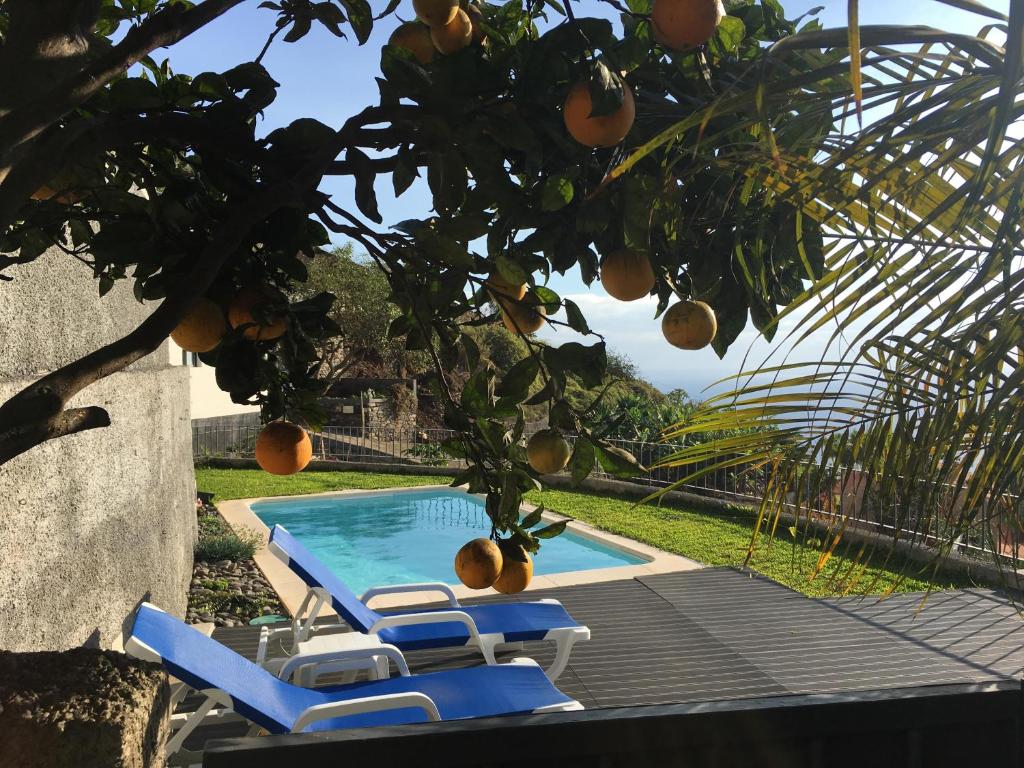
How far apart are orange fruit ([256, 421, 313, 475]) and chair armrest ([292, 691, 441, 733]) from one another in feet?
5.78

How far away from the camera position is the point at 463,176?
1.19 m

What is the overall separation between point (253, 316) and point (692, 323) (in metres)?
0.80

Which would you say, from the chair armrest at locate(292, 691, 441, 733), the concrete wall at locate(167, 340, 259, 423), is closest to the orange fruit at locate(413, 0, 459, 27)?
the chair armrest at locate(292, 691, 441, 733)

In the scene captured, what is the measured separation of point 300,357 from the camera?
5.11 feet

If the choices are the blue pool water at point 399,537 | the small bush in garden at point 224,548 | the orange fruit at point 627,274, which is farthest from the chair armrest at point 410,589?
the orange fruit at point 627,274

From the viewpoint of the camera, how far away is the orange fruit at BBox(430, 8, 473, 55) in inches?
48.8

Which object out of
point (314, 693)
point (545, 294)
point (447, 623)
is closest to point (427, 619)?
point (447, 623)

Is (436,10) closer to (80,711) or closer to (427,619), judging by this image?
(80,711)

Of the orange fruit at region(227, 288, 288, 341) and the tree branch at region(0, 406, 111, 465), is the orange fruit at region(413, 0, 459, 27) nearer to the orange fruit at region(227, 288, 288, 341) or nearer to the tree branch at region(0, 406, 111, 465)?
the orange fruit at region(227, 288, 288, 341)

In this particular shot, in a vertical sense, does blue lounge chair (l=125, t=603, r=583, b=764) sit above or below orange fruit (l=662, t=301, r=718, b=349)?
below

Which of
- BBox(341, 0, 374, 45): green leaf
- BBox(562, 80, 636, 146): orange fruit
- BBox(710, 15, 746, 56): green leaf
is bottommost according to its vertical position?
BBox(562, 80, 636, 146): orange fruit

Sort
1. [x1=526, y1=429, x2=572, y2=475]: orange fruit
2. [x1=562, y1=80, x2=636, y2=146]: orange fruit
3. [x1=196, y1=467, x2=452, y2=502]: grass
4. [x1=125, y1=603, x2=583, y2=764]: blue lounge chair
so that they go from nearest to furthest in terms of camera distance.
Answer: [x1=562, y1=80, x2=636, y2=146]: orange fruit < [x1=526, y1=429, x2=572, y2=475]: orange fruit < [x1=125, y1=603, x2=583, y2=764]: blue lounge chair < [x1=196, y1=467, x2=452, y2=502]: grass

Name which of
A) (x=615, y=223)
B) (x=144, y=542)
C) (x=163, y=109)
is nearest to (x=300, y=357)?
(x=163, y=109)

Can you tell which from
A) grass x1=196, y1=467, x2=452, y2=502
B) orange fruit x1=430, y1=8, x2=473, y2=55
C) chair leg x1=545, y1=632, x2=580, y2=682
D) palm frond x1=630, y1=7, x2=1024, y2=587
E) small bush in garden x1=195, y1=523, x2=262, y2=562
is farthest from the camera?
grass x1=196, y1=467, x2=452, y2=502
